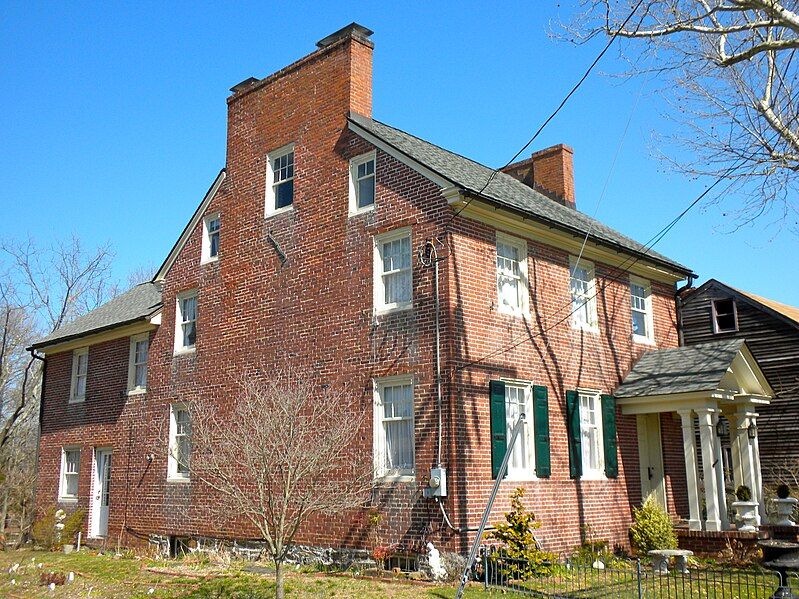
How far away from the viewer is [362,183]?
17.3 metres

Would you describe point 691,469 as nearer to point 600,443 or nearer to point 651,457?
point 600,443

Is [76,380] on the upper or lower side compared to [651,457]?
upper

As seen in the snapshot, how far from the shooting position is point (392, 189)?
16344 mm

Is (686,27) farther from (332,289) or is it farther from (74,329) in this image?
(74,329)

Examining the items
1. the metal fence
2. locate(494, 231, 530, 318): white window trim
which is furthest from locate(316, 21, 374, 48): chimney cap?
the metal fence

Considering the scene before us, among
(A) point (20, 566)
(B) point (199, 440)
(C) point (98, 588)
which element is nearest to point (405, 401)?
(B) point (199, 440)

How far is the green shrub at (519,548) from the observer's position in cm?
1352

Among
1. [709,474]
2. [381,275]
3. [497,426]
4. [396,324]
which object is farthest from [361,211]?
[709,474]

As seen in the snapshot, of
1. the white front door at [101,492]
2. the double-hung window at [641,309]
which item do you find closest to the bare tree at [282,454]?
the white front door at [101,492]

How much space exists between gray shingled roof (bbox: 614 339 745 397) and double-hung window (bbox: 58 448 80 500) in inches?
630

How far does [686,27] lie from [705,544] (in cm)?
1037

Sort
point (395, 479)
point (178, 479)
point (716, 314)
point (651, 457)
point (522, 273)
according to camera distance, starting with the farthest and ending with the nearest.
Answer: point (716, 314) → point (178, 479) → point (651, 457) → point (522, 273) → point (395, 479)

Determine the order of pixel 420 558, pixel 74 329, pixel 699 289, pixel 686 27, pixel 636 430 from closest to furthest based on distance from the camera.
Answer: pixel 686 27 → pixel 420 558 → pixel 636 430 → pixel 699 289 → pixel 74 329

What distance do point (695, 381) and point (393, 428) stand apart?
687 centimetres
